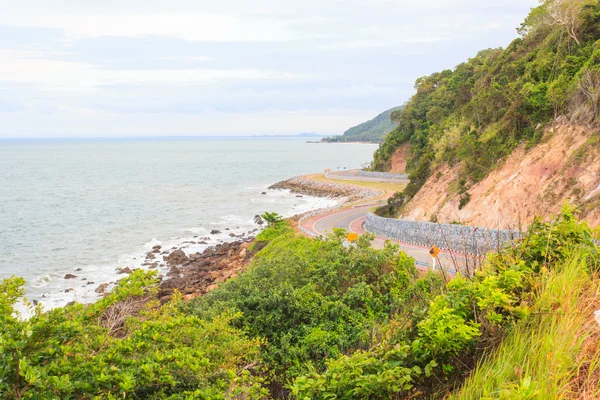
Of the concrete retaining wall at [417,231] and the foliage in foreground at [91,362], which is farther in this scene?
the concrete retaining wall at [417,231]

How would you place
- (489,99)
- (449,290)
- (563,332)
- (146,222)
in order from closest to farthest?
(563,332), (449,290), (489,99), (146,222)

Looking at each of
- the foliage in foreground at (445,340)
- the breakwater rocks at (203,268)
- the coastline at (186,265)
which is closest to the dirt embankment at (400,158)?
the coastline at (186,265)

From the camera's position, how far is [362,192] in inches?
2450

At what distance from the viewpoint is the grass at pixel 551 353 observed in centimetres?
455

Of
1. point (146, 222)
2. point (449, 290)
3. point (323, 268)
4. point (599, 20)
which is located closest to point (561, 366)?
point (449, 290)

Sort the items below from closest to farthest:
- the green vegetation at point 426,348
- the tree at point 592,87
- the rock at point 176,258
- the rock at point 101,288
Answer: the green vegetation at point 426,348, the tree at point 592,87, the rock at point 101,288, the rock at point 176,258

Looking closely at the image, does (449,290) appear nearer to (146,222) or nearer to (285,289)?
(285,289)

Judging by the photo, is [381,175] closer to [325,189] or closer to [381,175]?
[381,175]

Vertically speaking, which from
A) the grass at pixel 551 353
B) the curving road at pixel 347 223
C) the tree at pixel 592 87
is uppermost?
the tree at pixel 592 87

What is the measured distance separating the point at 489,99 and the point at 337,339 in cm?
2676

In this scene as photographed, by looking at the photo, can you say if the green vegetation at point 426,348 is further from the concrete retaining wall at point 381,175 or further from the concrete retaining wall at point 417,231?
the concrete retaining wall at point 381,175

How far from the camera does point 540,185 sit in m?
26.2

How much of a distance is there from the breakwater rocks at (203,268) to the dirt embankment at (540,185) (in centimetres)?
1482

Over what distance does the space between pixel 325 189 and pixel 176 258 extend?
38.2m
